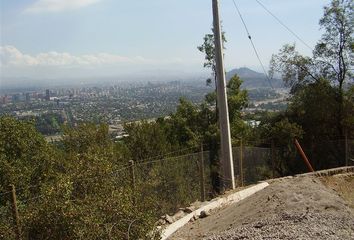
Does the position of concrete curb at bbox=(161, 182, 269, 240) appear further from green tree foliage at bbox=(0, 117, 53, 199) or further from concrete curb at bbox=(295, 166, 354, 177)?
green tree foliage at bbox=(0, 117, 53, 199)

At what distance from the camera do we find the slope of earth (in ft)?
23.1

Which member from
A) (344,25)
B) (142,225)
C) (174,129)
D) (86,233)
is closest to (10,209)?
(86,233)

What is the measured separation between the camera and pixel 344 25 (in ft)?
70.9

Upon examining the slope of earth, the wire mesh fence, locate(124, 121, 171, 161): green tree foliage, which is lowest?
locate(124, 121, 171, 161): green tree foliage

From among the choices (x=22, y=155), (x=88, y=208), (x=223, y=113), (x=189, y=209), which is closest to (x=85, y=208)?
(x=88, y=208)

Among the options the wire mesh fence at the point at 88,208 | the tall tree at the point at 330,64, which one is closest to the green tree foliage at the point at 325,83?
the tall tree at the point at 330,64

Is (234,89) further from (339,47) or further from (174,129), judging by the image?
(339,47)

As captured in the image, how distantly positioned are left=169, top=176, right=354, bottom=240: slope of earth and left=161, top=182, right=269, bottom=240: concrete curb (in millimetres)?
126

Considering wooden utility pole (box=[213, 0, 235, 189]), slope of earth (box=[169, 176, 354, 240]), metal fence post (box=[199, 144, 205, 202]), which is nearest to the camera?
slope of earth (box=[169, 176, 354, 240])

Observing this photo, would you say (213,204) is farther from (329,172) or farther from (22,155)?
(22,155)

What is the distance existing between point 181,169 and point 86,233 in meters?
5.94

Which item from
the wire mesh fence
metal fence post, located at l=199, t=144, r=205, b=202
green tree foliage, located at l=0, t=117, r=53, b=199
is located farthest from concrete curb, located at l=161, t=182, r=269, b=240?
green tree foliage, located at l=0, t=117, r=53, b=199

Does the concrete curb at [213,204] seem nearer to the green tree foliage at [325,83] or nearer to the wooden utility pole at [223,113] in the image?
the wooden utility pole at [223,113]

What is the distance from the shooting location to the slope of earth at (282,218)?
703cm
